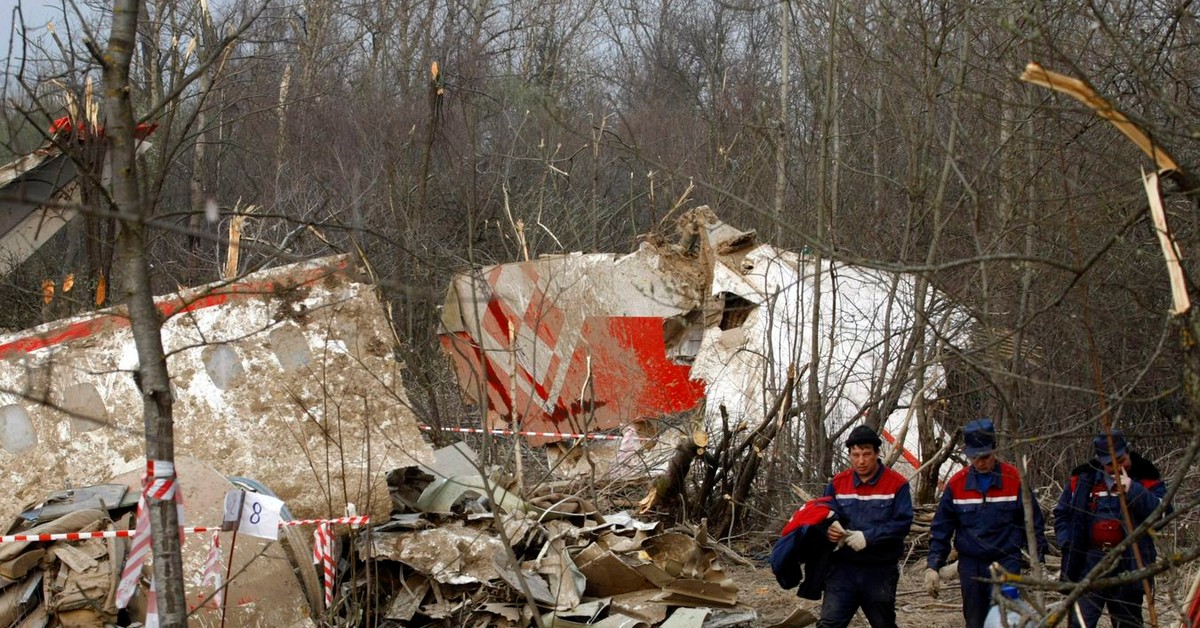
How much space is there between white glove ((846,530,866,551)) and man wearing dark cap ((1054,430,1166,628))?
110 centimetres

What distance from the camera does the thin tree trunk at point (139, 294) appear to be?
369cm

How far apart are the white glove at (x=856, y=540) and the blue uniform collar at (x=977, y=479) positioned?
2.19 ft

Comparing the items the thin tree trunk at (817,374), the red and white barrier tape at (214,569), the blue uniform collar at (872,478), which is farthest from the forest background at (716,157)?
the red and white barrier tape at (214,569)

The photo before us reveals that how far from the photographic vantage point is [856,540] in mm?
5996

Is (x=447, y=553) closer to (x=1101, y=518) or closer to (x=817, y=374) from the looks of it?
(x=1101, y=518)

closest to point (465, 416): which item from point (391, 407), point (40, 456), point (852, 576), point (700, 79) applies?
point (391, 407)

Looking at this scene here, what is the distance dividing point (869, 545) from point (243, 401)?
4143 mm

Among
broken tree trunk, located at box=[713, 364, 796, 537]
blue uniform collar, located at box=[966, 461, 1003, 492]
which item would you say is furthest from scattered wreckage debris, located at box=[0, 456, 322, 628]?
broken tree trunk, located at box=[713, 364, 796, 537]

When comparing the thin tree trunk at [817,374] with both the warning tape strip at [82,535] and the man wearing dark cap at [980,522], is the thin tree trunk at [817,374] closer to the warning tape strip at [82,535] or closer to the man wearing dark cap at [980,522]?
the man wearing dark cap at [980,522]

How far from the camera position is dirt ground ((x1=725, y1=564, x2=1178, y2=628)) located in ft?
25.5

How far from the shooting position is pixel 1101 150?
17.8 ft


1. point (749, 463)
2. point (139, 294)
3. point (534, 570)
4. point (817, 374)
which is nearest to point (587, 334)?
point (817, 374)

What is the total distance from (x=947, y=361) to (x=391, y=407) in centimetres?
434

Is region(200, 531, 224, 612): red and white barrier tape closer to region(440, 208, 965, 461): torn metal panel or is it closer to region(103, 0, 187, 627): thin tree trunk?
region(103, 0, 187, 627): thin tree trunk
